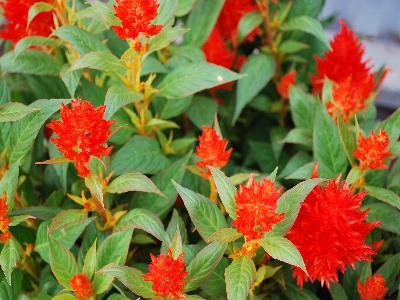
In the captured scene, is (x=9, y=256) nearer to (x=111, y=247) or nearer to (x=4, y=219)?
(x=4, y=219)

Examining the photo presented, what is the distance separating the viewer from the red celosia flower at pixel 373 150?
1080 mm

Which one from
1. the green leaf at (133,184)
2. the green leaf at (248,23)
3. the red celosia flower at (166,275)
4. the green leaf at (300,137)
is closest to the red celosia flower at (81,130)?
the green leaf at (133,184)

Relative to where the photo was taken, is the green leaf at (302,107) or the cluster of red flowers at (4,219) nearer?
the cluster of red flowers at (4,219)

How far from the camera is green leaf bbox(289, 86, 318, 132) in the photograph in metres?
1.44

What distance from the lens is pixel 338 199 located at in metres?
0.96

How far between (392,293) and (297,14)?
0.85 metres

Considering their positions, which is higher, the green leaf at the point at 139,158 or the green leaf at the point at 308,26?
the green leaf at the point at 308,26

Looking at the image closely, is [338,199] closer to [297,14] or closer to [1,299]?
[1,299]

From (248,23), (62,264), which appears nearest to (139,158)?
(62,264)

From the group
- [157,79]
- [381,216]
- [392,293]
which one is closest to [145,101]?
[157,79]

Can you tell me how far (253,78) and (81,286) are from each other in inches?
31.4

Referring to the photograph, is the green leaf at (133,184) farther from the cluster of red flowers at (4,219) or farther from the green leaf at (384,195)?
the green leaf at (384,195)

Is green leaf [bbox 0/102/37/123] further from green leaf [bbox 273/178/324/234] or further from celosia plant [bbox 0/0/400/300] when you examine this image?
green leaf [bbox 273/178/324/234]

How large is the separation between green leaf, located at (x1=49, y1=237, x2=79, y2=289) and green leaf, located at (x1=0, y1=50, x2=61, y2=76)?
50 cm
